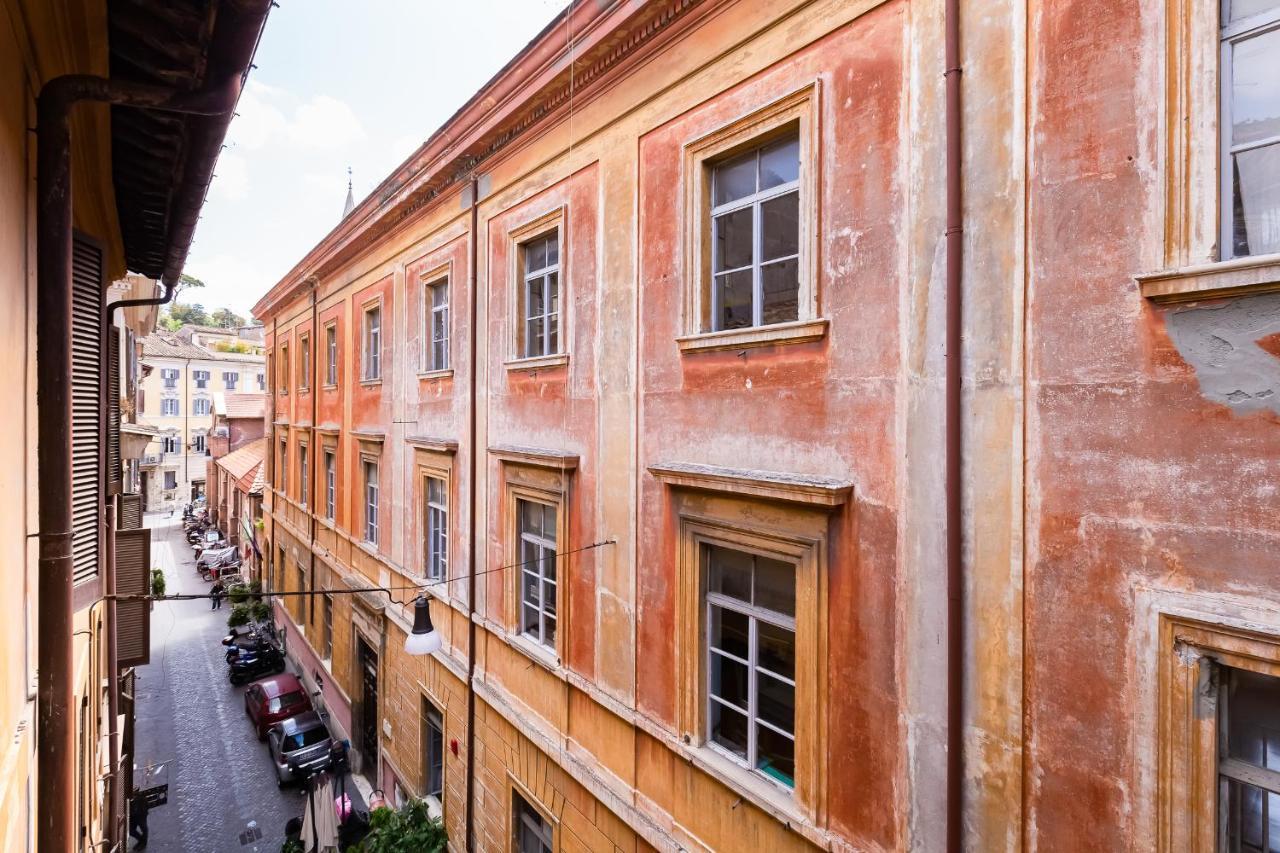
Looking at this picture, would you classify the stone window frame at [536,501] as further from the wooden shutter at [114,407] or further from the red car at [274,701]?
the red car at [274,701]

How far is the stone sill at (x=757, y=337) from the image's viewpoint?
4.88 m

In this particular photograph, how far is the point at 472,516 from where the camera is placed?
937 cm

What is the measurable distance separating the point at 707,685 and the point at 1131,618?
336cm

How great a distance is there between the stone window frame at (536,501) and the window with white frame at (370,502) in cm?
593

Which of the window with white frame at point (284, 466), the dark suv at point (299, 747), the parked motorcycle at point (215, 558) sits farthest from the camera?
the parked motorcycle at point (215, 558)

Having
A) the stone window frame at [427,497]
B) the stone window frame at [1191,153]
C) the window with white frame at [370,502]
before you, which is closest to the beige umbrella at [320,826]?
the stone window frame at [427,497]

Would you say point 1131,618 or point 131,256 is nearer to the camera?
point 1131,618

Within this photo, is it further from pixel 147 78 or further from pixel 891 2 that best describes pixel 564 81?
pixel 147 78

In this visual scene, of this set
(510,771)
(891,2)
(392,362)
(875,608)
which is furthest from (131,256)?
(875,608)

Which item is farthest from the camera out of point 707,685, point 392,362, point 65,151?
point 392,362

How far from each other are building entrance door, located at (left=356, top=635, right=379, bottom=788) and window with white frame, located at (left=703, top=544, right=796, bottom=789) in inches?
414

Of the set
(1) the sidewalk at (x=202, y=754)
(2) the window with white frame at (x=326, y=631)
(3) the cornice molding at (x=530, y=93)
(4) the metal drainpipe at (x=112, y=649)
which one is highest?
(3) the cornice molding at (x=530, y=93)

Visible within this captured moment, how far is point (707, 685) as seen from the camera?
584 cm

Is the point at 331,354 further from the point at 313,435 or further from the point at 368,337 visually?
the point at 368,337
